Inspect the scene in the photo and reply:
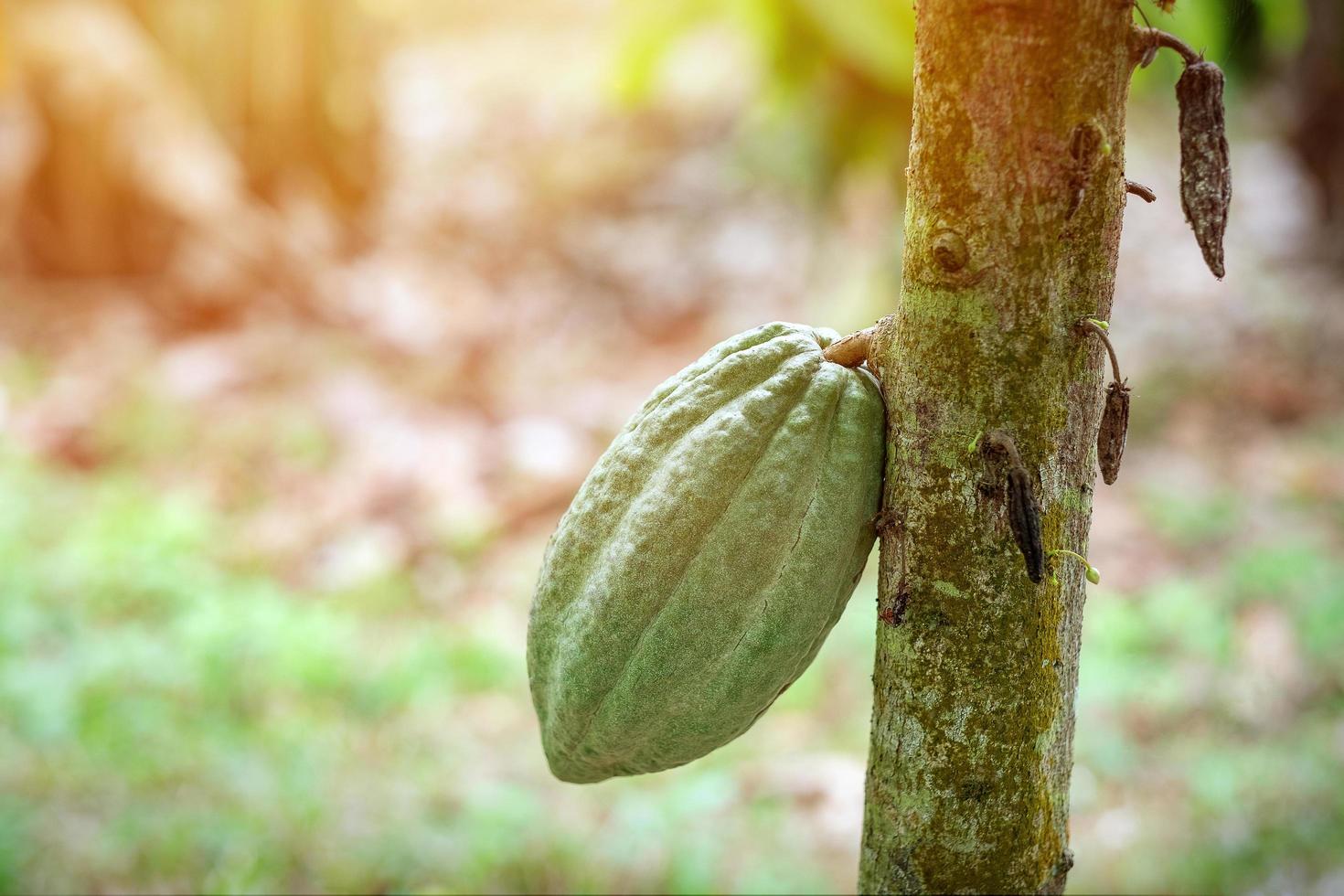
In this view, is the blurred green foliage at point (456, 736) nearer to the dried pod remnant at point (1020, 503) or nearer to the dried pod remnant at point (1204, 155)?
the dried pod remnant at point (1020, 503)

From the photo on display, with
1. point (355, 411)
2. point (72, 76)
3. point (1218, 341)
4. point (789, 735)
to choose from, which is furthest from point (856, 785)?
point (72, 76)

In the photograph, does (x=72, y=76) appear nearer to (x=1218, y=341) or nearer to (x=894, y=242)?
(x=894, y=242)

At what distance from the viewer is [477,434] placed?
4469mm

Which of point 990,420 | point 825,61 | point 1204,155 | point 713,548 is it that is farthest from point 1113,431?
point 825,61

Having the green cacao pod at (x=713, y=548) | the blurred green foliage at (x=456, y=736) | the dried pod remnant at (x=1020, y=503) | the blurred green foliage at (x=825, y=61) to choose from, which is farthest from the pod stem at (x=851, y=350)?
the blurred green foliage at (x=825, y=61)

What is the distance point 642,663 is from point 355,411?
3717mm

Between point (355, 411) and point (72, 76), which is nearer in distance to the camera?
point (355, 411)

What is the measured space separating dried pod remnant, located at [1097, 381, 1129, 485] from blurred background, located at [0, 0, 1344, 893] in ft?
1.11

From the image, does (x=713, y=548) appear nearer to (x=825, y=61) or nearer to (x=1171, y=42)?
(x=1171, y=42)

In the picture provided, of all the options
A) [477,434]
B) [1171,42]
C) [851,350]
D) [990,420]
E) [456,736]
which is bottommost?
[456,736]

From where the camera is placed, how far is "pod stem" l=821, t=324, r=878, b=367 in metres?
1.07

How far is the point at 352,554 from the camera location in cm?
355

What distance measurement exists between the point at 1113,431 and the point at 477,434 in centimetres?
371

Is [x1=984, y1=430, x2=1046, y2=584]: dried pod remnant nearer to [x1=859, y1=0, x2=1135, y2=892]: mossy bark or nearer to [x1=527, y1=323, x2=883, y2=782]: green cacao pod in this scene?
[x1=859, y1=0, x2=1135, y2=892]: mossy bark
